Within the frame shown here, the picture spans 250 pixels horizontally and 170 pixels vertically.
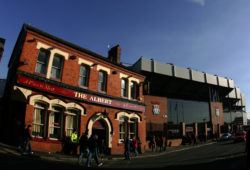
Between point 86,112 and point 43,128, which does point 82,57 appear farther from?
point 43,128

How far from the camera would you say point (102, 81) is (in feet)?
56.3

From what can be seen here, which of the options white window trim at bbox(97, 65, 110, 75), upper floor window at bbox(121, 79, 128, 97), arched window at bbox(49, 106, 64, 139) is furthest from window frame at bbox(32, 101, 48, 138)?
upper floor window at bbox(121, 79, 128, 97)

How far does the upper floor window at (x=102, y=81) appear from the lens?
16872 millimetres

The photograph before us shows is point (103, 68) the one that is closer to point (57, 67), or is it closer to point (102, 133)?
point (57, 67)

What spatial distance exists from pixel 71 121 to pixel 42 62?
4982mm

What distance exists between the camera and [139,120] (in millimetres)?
19641

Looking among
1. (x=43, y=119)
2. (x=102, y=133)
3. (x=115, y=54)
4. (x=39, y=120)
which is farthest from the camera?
(x=115, y=54)

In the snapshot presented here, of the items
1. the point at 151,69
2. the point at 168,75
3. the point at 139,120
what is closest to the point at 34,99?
the point at 139,120

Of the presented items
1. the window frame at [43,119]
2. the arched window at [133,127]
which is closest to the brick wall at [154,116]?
the arched window at [133,127]

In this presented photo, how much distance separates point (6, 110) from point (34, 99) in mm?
4986

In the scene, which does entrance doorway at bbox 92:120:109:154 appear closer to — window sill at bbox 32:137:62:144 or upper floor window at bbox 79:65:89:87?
window sill at bbox 32:137:62:144

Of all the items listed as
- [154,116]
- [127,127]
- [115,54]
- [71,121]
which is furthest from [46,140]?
[154,116]

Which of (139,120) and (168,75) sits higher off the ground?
(168,75)

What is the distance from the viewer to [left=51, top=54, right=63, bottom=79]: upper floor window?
45.5 feet
